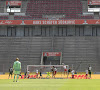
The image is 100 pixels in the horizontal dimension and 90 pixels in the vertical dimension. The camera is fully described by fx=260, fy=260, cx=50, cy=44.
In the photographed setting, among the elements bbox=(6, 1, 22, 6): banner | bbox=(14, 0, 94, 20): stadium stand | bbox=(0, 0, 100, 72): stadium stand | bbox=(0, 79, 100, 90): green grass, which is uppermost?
bbox=(6, 1, 22, 6): banner

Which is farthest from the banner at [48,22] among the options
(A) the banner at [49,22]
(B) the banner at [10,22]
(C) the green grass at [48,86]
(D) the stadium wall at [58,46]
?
(C) the green grass at [48,86]

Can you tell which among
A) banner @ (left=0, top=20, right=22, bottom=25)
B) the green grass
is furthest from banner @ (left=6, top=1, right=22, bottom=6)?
the green grass

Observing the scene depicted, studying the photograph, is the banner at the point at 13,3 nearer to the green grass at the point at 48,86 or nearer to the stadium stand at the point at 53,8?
the stadium stand at the point at 53,8

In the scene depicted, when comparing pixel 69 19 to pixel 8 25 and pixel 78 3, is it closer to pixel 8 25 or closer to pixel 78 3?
pixel 78 3

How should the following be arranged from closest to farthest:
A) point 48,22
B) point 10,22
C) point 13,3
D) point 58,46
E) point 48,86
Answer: point 48,86
point 58,46
point 48,22
point 10,22
point 13,3

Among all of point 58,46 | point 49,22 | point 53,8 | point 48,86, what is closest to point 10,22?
point 49,22

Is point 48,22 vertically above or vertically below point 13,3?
below

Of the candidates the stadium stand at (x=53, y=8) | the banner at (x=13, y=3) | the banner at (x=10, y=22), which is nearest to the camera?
the banner at (x=10, y=22)

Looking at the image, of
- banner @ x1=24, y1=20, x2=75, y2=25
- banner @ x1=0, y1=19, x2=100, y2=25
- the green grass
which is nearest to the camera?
the green grass

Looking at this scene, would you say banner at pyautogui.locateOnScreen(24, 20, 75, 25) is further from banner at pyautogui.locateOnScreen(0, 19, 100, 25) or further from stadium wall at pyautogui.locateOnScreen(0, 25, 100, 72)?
stadium wall at pyautogui.locateOnScreen(0, 25, 100, 72)

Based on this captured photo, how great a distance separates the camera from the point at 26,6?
56.1 m

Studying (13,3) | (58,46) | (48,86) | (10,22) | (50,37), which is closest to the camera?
(48,86)

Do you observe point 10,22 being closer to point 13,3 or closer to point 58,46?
point 13,3

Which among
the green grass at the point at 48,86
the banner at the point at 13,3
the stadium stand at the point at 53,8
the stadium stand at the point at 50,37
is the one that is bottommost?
Answer: the green grass at the point at 48,86
